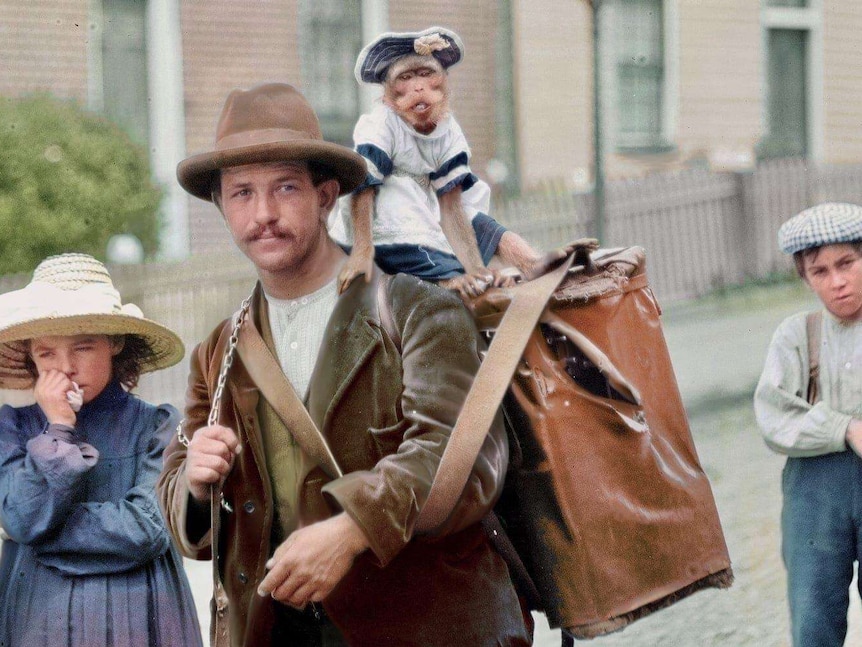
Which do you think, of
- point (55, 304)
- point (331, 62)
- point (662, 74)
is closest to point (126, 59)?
point (331, 62)

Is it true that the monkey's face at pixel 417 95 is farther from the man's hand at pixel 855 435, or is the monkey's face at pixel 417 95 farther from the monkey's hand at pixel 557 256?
the man's hand at pixel 855 435

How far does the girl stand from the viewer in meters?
3.27

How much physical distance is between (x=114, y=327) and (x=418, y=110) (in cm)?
124

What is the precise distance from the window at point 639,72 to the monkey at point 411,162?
906 centimetres

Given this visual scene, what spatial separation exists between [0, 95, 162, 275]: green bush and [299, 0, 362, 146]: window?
A: 2462mm

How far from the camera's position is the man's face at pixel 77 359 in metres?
3.43

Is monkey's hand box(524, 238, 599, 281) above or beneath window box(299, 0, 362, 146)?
beneath

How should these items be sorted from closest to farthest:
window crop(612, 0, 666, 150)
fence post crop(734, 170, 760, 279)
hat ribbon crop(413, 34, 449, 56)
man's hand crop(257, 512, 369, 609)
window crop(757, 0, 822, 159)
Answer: man's hand crop(257, 512, 369, 609) → hat ribbon crop(413, 34, 449, 56) → fence post crop(734, 170, 760, 279) → window crop(612, 0, 666, 150) → window crop(757, 0, 822, 159)

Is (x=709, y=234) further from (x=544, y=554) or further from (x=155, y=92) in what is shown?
(x=544, y=554)

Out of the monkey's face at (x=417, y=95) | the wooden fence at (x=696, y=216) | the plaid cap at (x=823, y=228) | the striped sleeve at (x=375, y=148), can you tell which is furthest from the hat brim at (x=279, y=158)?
the wooden fence at (x=696, y=216)

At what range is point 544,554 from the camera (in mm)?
2475

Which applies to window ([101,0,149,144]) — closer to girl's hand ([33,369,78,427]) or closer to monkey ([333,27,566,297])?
girl's hand ([33,369,78,427])

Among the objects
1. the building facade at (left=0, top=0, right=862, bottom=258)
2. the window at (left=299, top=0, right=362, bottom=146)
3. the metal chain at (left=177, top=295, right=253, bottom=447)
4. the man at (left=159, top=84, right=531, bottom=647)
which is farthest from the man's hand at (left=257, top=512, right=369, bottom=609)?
the window at (left=299, top=0, right=362, bottom=146)

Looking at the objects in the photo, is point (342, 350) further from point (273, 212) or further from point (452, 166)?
point (452, 166)
